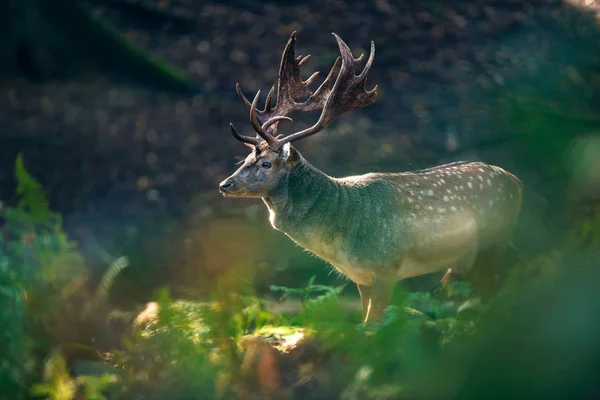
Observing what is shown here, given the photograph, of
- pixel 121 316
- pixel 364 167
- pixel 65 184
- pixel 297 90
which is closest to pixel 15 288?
pixel 121 316

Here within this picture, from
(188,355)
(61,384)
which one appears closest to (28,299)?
(61,384)

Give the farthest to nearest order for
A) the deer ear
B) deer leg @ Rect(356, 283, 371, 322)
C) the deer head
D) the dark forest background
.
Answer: the dark forest background, deer leg @ Rect(356, 283, 371, 322), the deer ear, the deer head

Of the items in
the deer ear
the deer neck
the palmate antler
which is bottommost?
the deer neck

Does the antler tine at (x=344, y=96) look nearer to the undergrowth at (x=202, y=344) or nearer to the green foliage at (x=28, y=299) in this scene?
the undergrowth at (x=202, y=344)

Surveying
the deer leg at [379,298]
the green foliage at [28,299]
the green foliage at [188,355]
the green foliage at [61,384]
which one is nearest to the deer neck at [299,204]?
the deer leg at [379,298]

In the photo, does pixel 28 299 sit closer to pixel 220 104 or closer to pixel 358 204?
pixel 358 204

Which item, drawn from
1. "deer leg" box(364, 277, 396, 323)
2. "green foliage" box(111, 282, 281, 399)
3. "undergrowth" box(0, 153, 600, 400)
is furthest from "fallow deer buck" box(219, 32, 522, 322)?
"green foliage" box(111, 282, 281, 399)

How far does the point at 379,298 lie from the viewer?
21.1 feet

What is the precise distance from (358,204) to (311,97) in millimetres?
1027

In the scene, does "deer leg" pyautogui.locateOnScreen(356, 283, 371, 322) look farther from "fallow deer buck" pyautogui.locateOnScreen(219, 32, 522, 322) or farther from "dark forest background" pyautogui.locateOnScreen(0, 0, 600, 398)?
"dark forest background" pyautogui.locateOnScreen(0, 0, 600, 398)

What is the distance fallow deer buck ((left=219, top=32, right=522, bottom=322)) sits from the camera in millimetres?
6457

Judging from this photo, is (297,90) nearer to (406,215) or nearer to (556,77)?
(406,215)

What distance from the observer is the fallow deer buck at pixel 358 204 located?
21.2 ft

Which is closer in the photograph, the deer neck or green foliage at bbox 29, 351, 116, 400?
green foliage at bbox 29, 351, 116, 400
